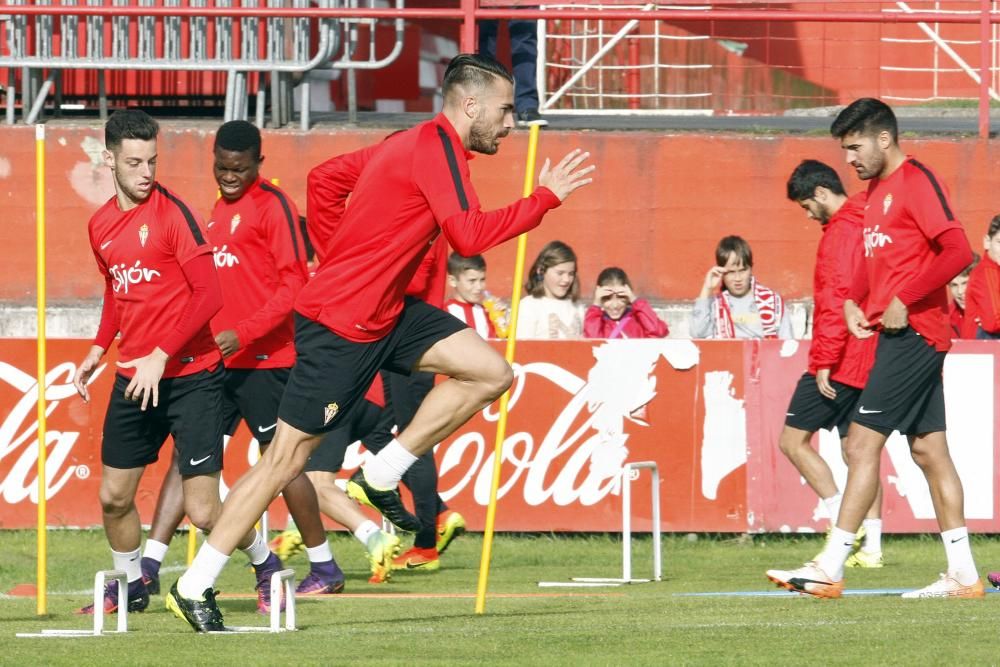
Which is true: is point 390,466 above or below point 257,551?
above

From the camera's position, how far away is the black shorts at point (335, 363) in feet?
24.2

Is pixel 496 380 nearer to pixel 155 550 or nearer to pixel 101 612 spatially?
pixel 101 612

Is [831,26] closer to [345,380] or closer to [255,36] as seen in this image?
[255,36]

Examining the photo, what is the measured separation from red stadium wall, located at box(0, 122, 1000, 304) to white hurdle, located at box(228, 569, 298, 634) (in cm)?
753

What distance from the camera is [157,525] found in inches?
362

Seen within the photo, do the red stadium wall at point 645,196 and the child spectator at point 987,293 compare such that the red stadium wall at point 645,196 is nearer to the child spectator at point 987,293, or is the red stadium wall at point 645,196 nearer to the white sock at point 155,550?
the child spectator at point 987,293

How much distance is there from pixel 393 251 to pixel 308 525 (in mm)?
2583

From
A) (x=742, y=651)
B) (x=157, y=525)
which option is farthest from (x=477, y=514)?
(x=742, y=651)

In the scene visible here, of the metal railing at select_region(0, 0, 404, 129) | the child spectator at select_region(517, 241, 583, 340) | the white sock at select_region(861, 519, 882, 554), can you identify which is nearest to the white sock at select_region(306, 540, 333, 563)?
the white sock at select_region(861, 519, 882, 554)

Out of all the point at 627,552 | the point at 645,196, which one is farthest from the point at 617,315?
the point at 627,552

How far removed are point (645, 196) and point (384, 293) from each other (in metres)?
7.79

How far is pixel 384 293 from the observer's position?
743 cm

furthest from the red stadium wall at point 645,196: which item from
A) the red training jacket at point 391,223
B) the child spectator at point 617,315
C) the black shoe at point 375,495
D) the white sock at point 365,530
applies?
the red training jacket at point 391,223

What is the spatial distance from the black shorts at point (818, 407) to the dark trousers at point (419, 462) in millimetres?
2237
